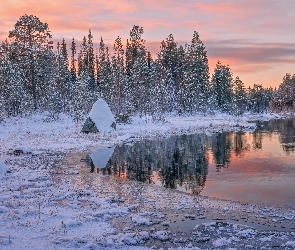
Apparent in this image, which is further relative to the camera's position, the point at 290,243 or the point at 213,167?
the point at 213,167

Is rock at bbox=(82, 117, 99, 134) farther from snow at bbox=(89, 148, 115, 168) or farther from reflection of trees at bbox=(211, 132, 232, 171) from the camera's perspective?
reflection of trees at bbox=(211, 132, 232, 171)

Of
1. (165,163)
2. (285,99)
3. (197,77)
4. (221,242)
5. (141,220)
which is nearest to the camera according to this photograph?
→ (221,242)

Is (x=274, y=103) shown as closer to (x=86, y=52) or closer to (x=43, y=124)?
(x=86, y=52)

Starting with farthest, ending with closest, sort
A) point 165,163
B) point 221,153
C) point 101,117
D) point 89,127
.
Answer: point 101,117, point 89,127, point 221,153, point 165,163

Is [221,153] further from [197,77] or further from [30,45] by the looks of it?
[197,77]

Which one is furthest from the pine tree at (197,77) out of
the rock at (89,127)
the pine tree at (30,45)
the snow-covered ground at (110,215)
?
the snow-covered ground at (110,215)

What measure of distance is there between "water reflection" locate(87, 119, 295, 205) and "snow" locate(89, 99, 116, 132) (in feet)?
20.9

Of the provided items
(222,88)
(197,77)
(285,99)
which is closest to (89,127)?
(197,77)

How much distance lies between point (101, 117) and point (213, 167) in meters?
17.4

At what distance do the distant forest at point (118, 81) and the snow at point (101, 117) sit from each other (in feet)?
15.9

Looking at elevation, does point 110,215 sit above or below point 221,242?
above

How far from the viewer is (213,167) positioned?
55.1ft

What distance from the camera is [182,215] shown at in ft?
31.1

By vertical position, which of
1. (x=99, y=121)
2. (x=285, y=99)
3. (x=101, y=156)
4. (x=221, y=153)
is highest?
(x=285, y=99)
